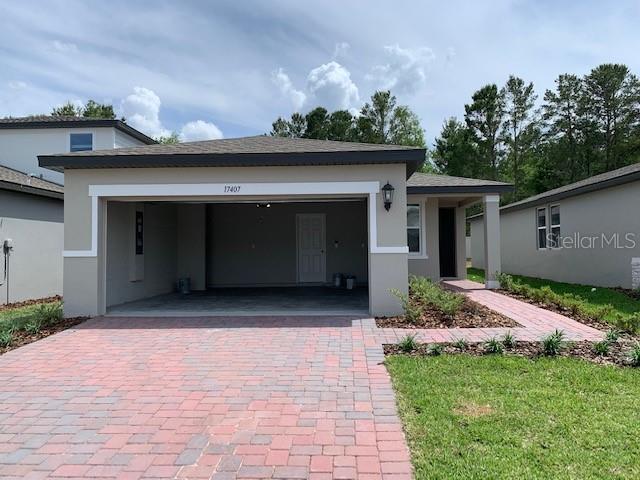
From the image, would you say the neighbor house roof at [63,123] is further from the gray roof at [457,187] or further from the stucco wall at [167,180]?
the gray roof at [457,187]

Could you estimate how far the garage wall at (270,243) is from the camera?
14.1 meters

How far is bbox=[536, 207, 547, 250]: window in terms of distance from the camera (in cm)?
1616

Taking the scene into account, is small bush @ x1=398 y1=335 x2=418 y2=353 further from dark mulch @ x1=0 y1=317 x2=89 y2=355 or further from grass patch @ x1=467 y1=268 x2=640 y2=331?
dark mulch @ x1=0 y1=317 x2=89 y2=355

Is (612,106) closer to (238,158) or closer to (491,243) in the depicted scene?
(491,243)

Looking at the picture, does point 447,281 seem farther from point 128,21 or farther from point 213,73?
point 128,21

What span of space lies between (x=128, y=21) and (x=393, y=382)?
9504 millimetres

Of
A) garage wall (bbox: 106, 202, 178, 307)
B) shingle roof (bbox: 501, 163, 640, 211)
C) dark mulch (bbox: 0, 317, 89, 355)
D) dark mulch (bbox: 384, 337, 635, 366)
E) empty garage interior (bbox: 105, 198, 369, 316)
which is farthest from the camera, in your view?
shingle roof (bbox: 501, 163, 640, 211)

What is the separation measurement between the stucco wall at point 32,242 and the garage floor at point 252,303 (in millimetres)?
3029

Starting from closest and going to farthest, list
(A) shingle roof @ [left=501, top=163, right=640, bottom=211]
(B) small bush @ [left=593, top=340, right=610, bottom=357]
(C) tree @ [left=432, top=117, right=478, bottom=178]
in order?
(B) small bush @ [left=593, top=340, right=610, bottom=357] < (A) shingle roof @ [left=501, top=163, right=640, bottom=211] < (C) tree @ [left=432, top=117, right=478, bottom=178]

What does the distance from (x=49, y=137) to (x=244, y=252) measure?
8.16 meters

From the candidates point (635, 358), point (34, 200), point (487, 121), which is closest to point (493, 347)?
point (635, 358)

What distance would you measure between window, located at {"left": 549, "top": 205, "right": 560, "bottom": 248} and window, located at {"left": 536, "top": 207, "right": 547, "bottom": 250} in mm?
484

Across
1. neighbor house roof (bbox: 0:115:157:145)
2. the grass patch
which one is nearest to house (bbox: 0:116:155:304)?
neighbor house roof (bbox: 0:115:157:145)

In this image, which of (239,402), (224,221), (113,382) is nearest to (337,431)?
(239,402)
